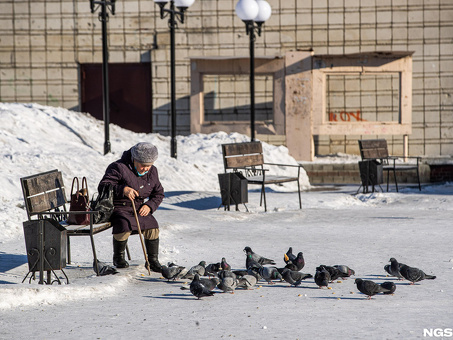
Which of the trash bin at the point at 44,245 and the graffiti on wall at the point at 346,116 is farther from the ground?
the graffiti on wall at the point at 346,116

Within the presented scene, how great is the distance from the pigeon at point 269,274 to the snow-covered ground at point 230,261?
0.28 ft

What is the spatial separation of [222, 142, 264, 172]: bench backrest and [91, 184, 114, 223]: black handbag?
492 centimetres

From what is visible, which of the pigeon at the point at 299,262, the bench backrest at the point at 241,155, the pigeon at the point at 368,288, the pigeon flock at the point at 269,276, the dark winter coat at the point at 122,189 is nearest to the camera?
the pigeon at the point at 368,288

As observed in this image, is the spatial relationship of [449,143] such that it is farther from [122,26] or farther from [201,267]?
[201,267]

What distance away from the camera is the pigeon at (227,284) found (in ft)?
20.2

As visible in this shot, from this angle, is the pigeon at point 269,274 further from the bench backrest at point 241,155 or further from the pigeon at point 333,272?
the bench backrest at point 241,155

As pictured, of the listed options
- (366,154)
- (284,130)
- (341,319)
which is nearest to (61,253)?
(341,319)

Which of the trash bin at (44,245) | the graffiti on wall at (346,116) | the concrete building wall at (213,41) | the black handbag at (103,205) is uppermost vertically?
the concrete building wall at (213,41)

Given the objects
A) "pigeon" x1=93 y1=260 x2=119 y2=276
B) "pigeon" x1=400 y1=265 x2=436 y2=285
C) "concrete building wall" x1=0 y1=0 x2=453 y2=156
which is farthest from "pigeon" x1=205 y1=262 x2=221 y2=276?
"concrete building wall" x1=0 y1=0 x2=453 y2=156

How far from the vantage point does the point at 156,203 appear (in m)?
7.12

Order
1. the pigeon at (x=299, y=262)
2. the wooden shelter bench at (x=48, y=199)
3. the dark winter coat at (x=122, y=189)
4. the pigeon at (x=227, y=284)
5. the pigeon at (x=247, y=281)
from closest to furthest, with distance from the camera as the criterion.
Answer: the pigeon at (x=227, y=284)
the pigeon at (x=247, y=281)
the wooden shelter bench at (x=48, y=199)
the pigeon at (x=299, y=262)
the dark winter coat at (x=122, y=189)

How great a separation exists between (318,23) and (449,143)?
5285mm

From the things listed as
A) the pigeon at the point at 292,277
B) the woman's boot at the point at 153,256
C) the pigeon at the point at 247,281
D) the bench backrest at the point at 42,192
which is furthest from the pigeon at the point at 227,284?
the bench backrest at the point at 42,192

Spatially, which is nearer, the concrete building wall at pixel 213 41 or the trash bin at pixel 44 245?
the trash bin at pixel 44 245
